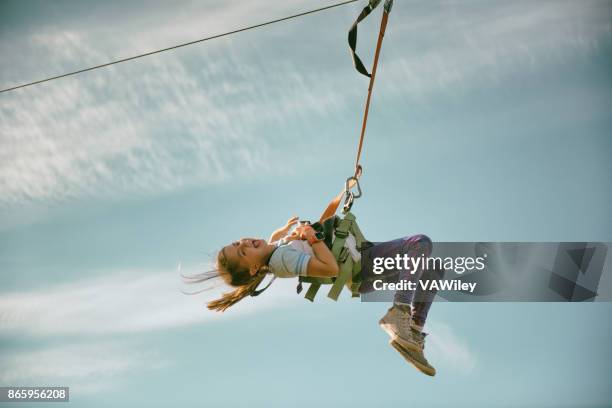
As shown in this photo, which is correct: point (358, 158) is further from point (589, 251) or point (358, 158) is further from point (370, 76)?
point (589, 251)

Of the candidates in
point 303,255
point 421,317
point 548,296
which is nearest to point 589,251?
point 548,296

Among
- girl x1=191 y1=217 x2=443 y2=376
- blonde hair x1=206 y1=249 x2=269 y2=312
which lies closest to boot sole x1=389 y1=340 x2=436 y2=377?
girl x1=191 y1=217 x2=443 y2=376

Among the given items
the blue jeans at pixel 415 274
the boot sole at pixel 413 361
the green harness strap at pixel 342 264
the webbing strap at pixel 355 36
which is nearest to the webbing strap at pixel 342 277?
the green harness strap at pixel 342 264

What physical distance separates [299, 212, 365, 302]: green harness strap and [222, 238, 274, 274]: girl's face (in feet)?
1.37

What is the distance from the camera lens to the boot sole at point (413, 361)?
31.5ft

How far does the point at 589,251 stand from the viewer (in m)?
12.9

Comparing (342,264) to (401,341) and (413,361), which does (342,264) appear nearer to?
(401,341)

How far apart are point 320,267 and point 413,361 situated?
1.20 metres

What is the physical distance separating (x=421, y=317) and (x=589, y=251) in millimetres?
3720

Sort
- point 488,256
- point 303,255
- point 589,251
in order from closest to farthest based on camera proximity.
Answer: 1. point 303,255
2. point 488,256
3. point 589,251

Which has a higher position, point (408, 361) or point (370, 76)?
point (370, 76)

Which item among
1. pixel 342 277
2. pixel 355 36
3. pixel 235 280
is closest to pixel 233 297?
pixel 235 280

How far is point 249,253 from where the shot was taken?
394 inches

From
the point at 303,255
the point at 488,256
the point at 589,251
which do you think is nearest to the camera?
the point at 303,255
